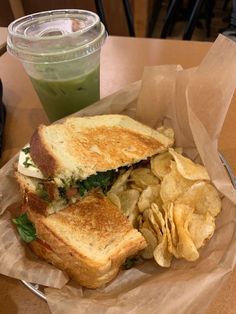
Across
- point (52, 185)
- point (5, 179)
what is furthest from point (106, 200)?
point (5, 179)

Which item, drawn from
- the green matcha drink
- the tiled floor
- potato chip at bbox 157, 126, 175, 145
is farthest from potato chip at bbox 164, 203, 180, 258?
the tiled floor

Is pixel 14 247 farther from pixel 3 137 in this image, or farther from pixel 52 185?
pixel 3 137

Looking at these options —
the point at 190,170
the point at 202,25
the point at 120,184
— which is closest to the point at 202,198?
the point at 190,170

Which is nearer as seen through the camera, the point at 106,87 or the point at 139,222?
the point at 139,222

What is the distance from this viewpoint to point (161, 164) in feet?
2.68

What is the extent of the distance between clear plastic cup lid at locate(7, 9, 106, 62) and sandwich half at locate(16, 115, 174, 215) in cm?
17

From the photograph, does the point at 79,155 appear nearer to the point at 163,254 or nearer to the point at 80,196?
the point at 80,196

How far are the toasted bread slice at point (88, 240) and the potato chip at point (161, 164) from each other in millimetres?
136

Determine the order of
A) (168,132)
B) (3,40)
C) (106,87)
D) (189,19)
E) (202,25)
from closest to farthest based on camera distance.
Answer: (168,132) → (106,87) → (3,40) → (189,19) → (202,25)

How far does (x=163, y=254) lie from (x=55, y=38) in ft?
1.90

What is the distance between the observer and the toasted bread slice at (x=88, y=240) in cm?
66

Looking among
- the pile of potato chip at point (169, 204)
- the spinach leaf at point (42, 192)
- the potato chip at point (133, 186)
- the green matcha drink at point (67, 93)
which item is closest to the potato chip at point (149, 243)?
the pile of potato chip at point (169, 204)

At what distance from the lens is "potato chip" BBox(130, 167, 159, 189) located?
800 mm

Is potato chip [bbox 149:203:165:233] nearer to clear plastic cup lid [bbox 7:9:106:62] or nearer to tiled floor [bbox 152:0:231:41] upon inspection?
clear plastic cup lid [bbox 7:9:106:62]
